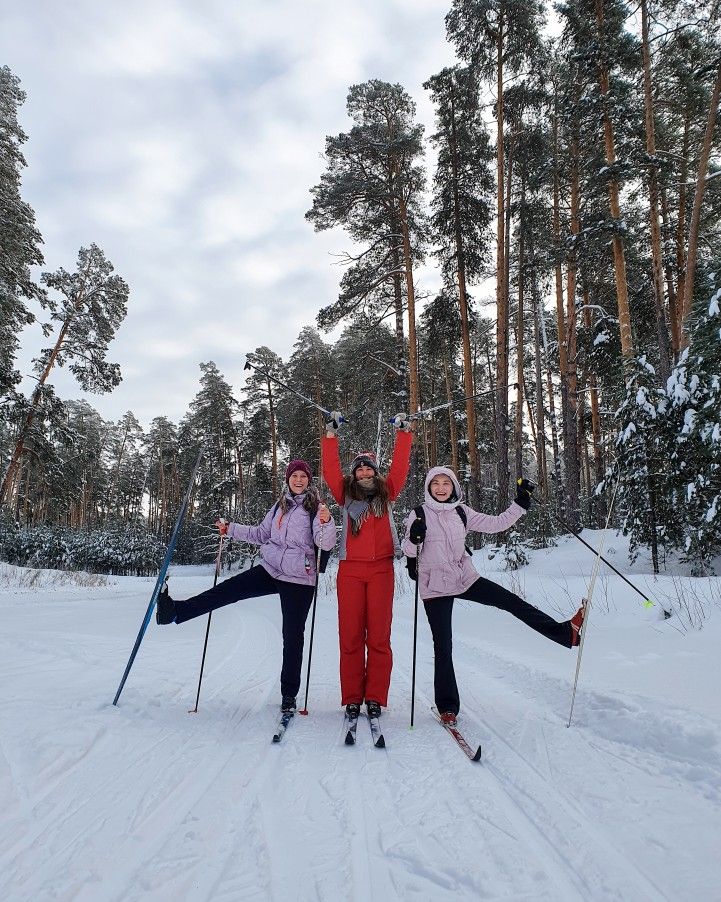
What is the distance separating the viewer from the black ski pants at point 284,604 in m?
4.12

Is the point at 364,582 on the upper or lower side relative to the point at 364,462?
lower

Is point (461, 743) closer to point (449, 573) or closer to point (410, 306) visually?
point (449, 573)

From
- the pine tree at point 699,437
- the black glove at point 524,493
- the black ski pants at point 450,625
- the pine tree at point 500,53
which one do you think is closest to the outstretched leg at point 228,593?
the black ski pants at point 450,625

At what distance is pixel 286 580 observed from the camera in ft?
13.9

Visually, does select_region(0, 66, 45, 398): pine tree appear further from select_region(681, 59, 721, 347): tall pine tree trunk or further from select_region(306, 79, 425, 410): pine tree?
select_region(681, 59, 721, 347): tall pine tree trunk

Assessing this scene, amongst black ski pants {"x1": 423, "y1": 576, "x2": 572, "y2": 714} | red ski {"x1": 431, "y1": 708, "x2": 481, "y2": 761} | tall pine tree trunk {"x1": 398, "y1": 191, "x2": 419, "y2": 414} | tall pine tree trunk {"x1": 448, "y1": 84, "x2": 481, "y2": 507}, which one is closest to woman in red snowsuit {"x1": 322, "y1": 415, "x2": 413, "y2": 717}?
black ski pants {"x1": 423, "y1": 576, "x2": 572, "y2": 714}

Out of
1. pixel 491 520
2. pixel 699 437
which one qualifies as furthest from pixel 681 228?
pixel 491 520

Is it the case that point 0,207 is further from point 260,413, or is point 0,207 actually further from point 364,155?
point 260,413

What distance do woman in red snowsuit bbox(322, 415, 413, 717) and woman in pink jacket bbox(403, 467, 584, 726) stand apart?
0.90 ft

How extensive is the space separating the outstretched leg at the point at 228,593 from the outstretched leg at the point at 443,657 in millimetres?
1362

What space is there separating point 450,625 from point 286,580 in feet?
4.62

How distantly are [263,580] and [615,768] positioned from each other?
284 cm

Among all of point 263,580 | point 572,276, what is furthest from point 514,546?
point 263,580

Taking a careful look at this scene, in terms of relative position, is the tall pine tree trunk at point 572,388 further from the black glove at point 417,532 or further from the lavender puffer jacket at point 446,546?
the black glove at point 417,532
